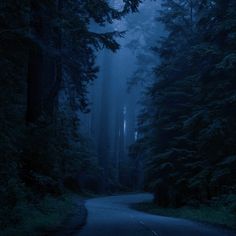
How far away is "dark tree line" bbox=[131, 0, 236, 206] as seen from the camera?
19.0 m

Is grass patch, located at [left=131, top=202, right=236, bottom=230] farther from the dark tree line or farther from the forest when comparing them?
the dark tree line

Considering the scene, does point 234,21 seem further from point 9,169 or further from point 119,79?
point 119,79

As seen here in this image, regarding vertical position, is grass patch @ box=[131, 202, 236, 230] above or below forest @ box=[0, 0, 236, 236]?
below

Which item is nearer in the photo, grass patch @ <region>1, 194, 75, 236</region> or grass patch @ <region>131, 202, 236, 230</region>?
grass patch @ <region>1, 194, 75, 236</region>

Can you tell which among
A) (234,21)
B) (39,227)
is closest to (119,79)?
(234,21)

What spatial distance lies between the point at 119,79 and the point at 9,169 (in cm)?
6539

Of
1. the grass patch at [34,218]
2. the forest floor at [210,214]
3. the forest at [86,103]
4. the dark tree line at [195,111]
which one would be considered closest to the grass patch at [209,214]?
the forest floor at [210,214]

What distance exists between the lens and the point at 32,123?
14.6m

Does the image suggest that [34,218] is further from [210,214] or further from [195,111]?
[195,111]

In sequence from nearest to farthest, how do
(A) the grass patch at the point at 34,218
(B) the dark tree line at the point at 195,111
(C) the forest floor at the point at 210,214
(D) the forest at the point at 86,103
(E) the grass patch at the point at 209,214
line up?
1. (A) the grass patch at the point at 34,218
2. (D) the forest at the point at 86,103
3. (C) the forest floor at the point at 210,214
4. (E) the grass patch at the point at 209,214
5. (B) the dark tree line at the point at 195,111

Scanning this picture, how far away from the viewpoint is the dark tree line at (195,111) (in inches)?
750

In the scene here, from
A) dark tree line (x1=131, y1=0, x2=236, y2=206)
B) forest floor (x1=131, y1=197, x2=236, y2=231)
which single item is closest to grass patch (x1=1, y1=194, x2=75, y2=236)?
forest floor (x1=131, y1=197, x2=236, y2=231)

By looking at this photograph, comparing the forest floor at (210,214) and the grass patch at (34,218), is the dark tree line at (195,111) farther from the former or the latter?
the grass patch at (34,218)

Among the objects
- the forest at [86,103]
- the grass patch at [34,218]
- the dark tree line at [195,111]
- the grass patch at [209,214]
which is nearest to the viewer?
the grass patch at [34,218]
